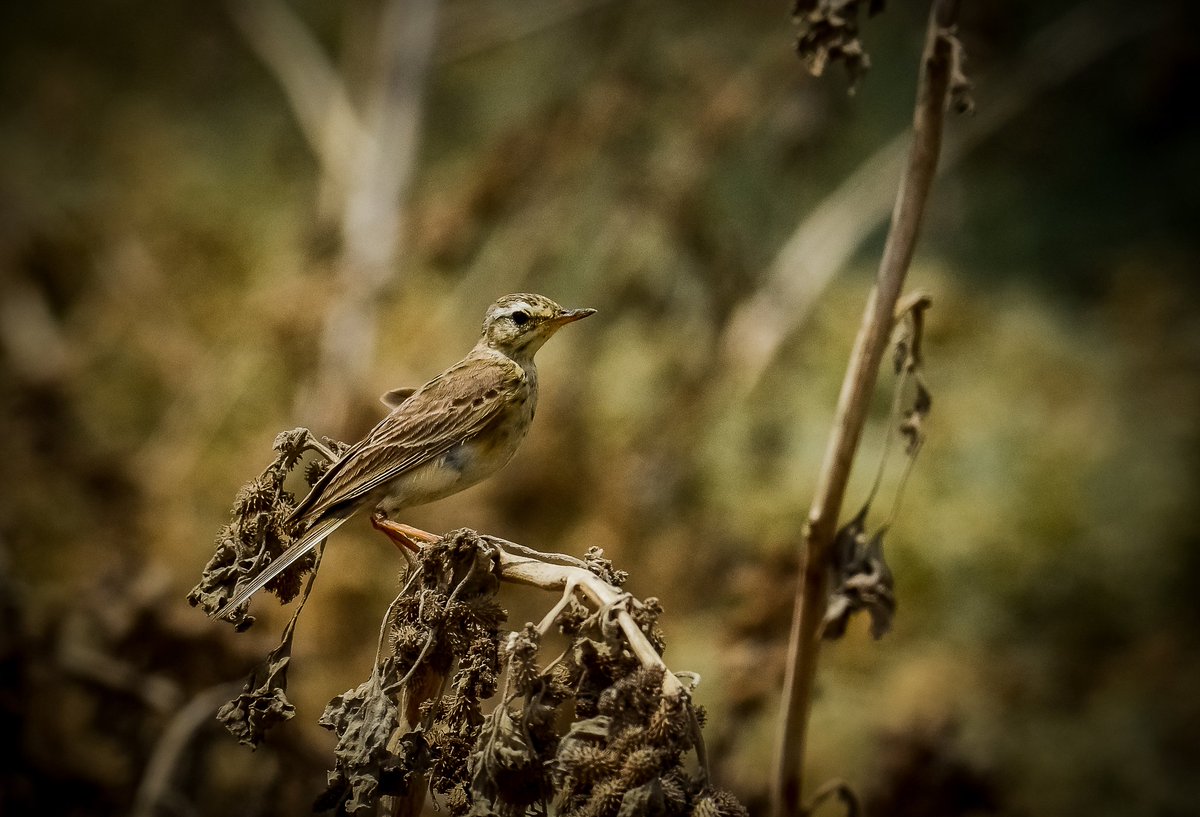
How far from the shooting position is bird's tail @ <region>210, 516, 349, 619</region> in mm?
1296

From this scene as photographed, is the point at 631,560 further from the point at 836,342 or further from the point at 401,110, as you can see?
the point at 401,110

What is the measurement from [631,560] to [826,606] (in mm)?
1749

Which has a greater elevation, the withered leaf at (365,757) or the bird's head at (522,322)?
the bird's head at (522,322)

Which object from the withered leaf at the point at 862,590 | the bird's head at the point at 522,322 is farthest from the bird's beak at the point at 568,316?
the withered leaf at the point at 862,590

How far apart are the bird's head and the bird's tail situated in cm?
50

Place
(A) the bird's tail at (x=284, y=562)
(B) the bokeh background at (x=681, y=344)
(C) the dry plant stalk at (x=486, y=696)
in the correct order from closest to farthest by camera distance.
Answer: (C) the dry plant stalk at (x=486, y=696) < (A) the bird's tail at (x=284, y=562) < (B) the bokeh background at (x=681, y=344)

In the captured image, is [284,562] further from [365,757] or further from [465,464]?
[465,464]

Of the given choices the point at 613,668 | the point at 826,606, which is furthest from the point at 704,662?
the point at 613,668

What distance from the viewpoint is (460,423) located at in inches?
71.5

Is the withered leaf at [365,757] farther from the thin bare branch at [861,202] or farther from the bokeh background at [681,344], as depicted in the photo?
the thin bare branch at [861,202]

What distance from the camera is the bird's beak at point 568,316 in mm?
1736

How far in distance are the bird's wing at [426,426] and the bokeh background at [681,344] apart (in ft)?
3.99

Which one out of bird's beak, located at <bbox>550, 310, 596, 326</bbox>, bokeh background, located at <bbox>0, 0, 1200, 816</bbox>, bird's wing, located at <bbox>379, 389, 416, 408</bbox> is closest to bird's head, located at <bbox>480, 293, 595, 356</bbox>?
bird's beak, located at <bbox>550, 310, 596, 326</bbox>

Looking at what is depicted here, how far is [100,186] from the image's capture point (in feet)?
19.1
